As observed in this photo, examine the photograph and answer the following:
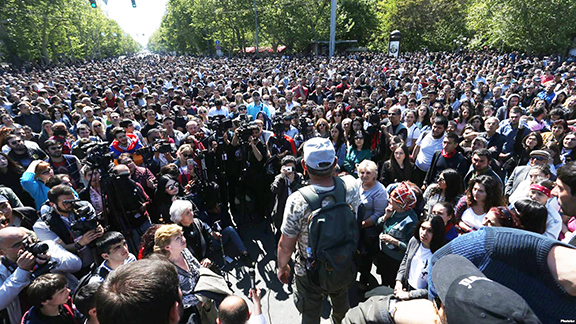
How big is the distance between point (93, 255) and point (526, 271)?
11.5 ft

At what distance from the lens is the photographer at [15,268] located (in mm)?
2309

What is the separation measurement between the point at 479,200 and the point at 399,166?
1619 mm

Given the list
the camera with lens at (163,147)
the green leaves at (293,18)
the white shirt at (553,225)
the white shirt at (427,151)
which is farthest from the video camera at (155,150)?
the green leaves at (293,18)

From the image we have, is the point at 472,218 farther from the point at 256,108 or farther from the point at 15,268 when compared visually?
the point at 256,108

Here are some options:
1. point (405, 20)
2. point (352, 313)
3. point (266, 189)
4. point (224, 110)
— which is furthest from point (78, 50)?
point (352, 313)

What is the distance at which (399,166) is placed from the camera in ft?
15.5

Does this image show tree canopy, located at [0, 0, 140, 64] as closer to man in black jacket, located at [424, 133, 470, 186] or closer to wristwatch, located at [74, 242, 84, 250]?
wristwatch, located at [74, 242, 84, 250]

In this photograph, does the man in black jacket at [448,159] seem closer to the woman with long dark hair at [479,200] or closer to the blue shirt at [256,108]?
the woman with long dark hair at [479,200]

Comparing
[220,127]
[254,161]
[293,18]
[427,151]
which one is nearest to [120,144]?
[220,127]

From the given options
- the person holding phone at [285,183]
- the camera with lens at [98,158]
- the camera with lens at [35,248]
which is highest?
the camera with lens at [98,158]

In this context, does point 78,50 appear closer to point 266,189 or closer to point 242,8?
point 242,8

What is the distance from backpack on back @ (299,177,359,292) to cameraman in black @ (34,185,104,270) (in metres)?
2.22

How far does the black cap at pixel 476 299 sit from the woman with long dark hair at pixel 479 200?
91.8 inches

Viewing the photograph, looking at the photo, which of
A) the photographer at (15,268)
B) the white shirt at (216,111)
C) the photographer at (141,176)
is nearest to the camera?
the photographer at (15,268)
